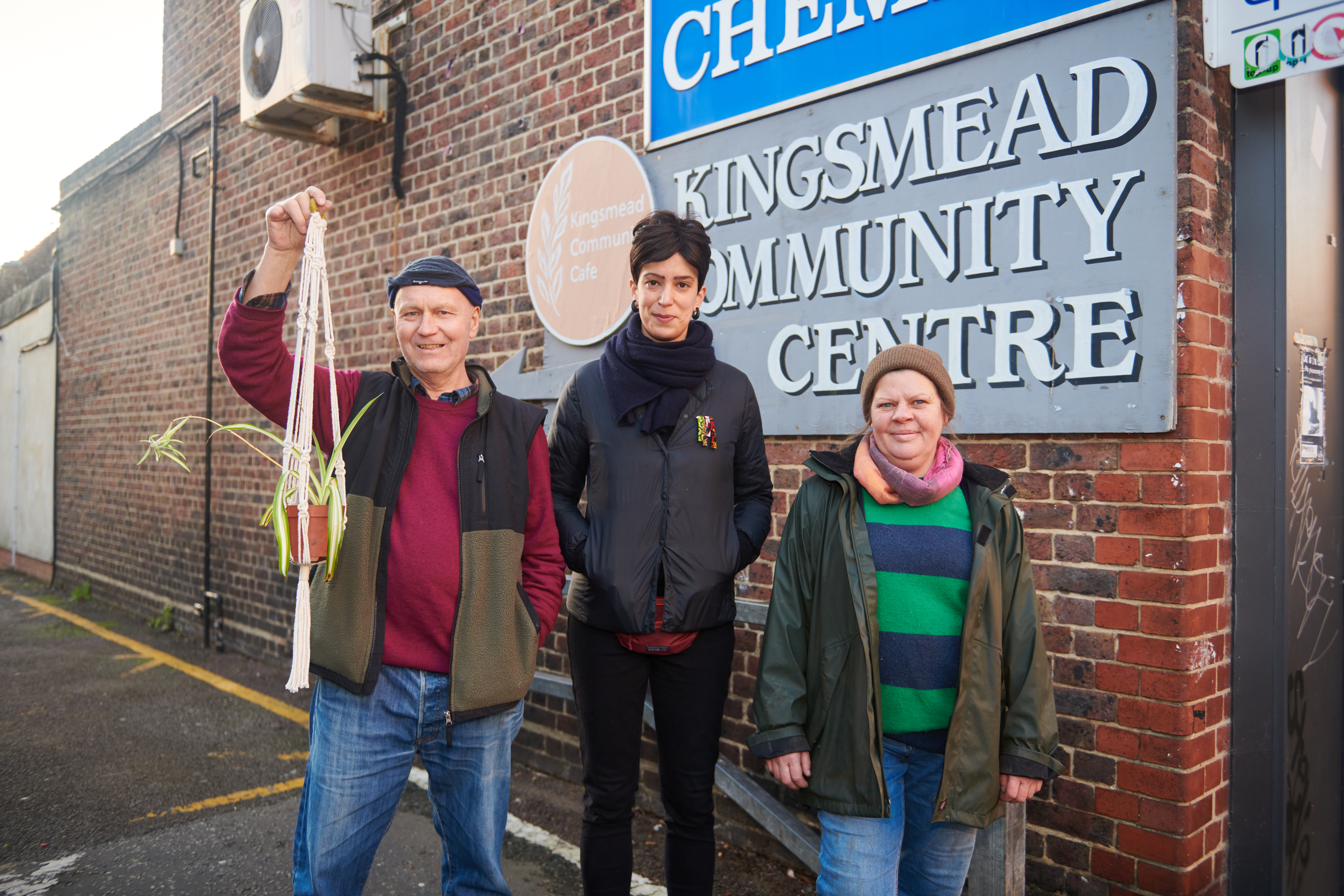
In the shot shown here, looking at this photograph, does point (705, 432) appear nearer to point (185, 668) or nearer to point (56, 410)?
point (185, 668)

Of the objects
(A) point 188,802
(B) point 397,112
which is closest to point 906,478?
(A) point 188,802

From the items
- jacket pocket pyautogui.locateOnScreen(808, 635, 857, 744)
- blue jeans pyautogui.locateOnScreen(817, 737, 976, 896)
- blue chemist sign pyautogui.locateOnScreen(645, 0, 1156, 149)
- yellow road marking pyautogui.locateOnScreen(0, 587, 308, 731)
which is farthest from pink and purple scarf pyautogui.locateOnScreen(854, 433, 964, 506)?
yellow road marking pyautogui.locateOnScreen(0, 587, 308, 731)

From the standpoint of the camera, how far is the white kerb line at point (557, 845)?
10.3ft

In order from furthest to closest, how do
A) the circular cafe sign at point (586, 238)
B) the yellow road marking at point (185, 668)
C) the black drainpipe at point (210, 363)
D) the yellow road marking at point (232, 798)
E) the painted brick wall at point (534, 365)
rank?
the black drainpipe at point (210, 363)
the yellow road marking at point (185, 668)
the circular cafe sign at point (586, 238)
the yellow road marking at point (232, 798)
the painted brick wall at point (534, 365)

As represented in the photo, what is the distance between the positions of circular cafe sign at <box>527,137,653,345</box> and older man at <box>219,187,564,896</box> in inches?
75.3

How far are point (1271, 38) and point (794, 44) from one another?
5.22 ft

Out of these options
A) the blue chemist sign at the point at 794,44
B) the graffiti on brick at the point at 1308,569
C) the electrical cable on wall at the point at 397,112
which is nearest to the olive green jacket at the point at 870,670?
the graffiti on brick at the point at 1308,569

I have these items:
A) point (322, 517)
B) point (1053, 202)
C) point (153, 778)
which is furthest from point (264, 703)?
point (1053, 202)

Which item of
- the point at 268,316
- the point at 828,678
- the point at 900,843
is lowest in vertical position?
the point at 900,843

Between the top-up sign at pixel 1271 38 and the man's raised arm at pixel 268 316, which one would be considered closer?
the man's raised arm at pixel 268 316

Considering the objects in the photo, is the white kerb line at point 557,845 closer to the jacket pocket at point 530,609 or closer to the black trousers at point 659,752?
the black trousers at point 659,752

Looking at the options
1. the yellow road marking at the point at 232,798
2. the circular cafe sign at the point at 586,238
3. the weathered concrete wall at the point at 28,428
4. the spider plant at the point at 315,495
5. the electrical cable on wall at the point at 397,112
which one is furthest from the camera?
the weathered concrete wall at the point at 28,428

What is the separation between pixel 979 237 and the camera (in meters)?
2.79

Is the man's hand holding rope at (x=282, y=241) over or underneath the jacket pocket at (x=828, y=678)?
over
